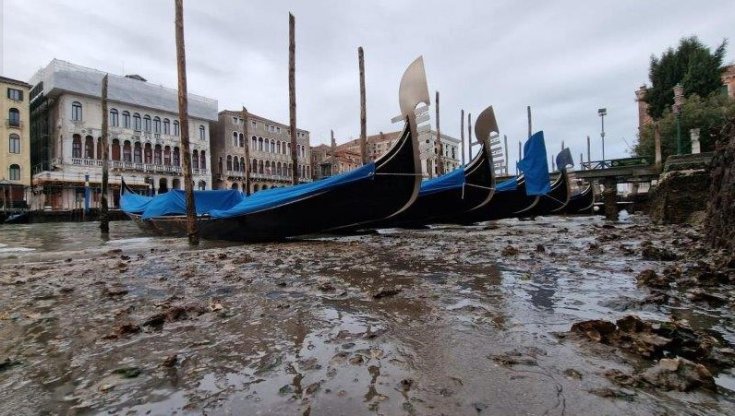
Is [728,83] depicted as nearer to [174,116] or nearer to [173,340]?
[173,340]

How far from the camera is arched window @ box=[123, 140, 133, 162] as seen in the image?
37.0 meters

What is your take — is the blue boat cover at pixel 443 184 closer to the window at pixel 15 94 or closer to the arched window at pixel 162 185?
the arched window at pixel 162 185

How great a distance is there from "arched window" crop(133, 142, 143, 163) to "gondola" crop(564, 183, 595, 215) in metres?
37.7

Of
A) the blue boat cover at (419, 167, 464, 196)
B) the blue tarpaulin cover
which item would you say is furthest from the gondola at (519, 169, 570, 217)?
the blue tarpaulin cover

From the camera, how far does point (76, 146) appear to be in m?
34.0

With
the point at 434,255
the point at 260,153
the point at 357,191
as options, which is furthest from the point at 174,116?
the point at 434,255

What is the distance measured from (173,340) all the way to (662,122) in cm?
3183

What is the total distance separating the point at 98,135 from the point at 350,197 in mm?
36638

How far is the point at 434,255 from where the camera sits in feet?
20.1

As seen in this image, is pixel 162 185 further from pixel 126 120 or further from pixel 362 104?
pixel 362 104

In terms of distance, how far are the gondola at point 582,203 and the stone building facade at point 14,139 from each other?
4204 centimetres

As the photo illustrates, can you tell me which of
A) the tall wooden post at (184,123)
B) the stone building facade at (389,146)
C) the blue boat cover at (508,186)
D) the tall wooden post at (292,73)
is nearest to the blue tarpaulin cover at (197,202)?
the tall wooden post at (184,123)

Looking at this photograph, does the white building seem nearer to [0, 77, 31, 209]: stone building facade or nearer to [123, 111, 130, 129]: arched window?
[123, 111, 130, 129]: arched window

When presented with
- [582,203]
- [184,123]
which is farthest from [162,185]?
[582,203]
